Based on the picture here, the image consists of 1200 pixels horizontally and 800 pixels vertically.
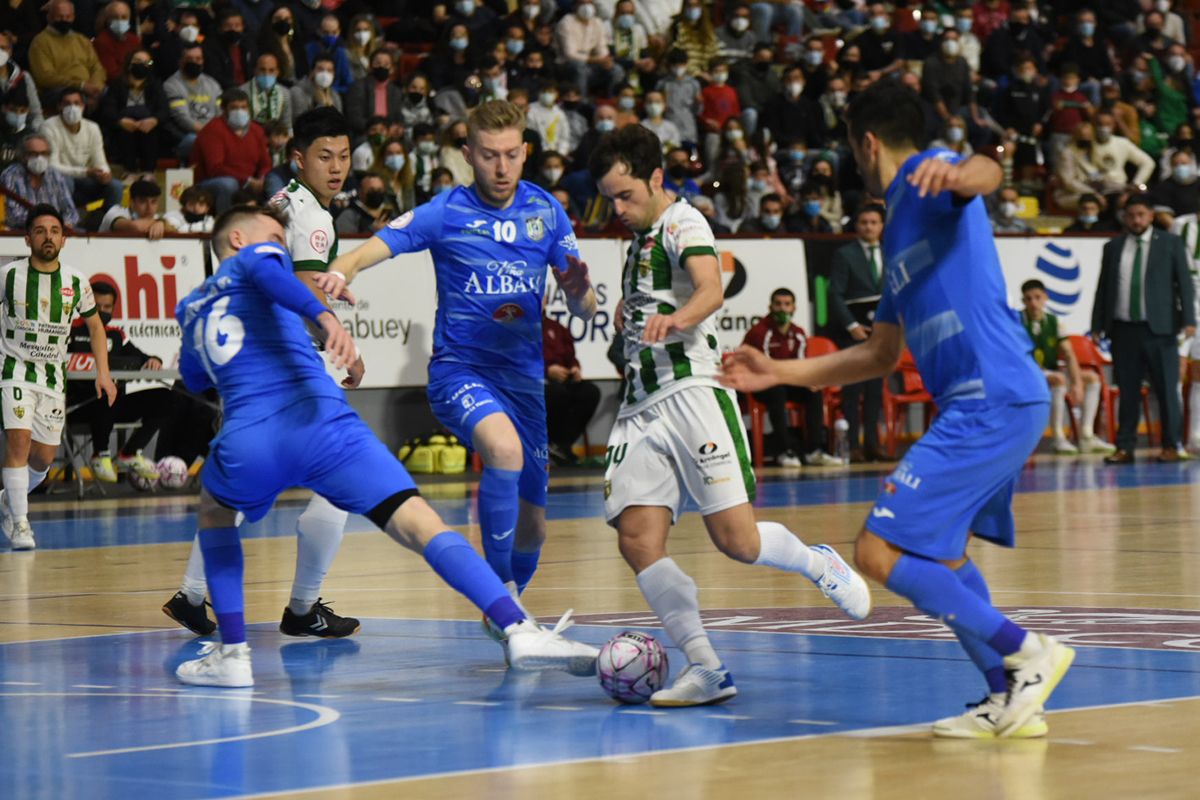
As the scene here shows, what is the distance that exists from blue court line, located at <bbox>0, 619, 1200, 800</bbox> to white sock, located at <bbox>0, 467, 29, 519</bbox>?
506cm

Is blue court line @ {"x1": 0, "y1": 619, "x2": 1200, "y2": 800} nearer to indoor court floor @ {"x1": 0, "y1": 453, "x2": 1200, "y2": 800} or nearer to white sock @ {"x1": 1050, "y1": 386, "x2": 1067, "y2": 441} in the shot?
indoor court floor @ {"x1": 0, "y1": 453, "x2": 1200, "y2": 800}

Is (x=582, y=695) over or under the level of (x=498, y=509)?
under

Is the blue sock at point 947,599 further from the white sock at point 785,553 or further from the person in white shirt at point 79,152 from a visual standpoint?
the person in white shirt at point 79,152

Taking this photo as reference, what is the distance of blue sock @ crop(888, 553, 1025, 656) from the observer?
220 inches

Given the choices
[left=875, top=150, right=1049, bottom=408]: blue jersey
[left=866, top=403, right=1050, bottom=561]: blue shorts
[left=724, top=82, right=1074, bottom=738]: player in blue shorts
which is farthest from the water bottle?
[left=866, top=403, right=1050, bottom=561]: blue shorts

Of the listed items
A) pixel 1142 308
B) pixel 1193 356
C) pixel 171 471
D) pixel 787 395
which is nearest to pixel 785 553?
pixel 171 471

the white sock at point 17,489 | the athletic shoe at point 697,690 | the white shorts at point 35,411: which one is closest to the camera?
the athletic shoe at point 697,690

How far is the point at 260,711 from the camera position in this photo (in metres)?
6.47

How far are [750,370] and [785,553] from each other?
165 centimetres

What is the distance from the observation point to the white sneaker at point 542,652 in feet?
21.4

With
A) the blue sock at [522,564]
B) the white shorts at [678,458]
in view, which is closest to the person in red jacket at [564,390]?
the blue sock at [522,564]

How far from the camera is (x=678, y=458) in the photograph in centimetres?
687

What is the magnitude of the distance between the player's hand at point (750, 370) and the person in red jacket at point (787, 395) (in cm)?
1391

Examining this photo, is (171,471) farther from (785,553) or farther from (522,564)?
(785,553)
